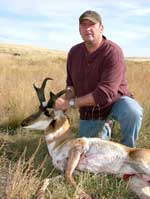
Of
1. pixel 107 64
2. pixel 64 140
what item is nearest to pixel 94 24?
pixel 107 64

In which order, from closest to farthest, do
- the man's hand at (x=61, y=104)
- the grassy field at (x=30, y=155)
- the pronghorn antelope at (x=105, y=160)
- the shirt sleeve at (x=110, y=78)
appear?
1. the grassy field at (x=30, y=155)
2. the pronghorn antelope at (x=105, y=160)
3. the man's hand at (x=61, y=104)
4. the shirt sleeve at (x=110, y=78)

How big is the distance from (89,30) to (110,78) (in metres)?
0.72

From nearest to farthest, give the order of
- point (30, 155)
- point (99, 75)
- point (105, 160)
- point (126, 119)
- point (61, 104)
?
point (105, 160) → point (61, 104) → point (126, 119) → point (99, 75) → point (30, 155)

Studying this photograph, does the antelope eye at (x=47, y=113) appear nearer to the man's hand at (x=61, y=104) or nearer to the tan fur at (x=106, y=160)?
the man's hand at (x=61, y=104)

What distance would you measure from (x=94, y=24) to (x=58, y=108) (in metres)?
1.30

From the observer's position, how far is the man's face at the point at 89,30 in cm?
684

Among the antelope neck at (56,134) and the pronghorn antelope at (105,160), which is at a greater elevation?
the antelope neck at (56,134)

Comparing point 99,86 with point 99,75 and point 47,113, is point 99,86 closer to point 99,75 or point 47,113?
point 99,75

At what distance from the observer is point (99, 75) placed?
23.3ft

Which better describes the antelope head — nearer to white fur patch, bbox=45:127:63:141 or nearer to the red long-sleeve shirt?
white fur patch, bbox=45:127:63:141

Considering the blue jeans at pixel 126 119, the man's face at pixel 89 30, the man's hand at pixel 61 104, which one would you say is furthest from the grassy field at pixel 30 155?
the man's face at pixel 89 30

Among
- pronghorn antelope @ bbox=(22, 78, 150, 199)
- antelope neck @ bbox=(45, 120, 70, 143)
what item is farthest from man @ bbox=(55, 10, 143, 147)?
pronghorn antelope @ bbox=(22, 78, 150, 199)

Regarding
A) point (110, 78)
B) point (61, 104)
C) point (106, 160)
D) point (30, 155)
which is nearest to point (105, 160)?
A: point (106, 160)

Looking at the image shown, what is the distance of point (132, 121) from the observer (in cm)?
678
